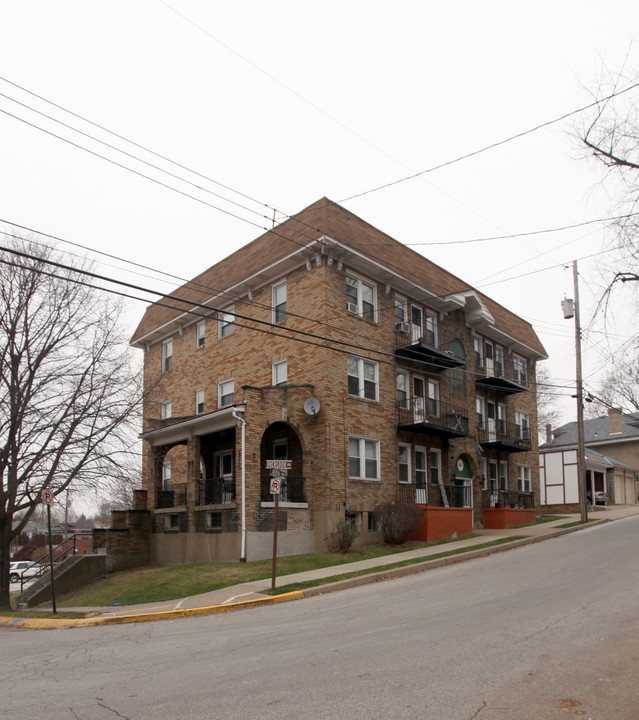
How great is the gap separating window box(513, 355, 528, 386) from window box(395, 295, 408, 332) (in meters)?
10.7

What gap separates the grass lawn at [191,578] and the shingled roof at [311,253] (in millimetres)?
7381

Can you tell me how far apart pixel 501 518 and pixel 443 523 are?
624cm

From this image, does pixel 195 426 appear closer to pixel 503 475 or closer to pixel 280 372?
pixel 280 372

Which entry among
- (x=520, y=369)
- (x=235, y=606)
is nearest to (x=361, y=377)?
(x=235, y=606)

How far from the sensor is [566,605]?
1013 cm

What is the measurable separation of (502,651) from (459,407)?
20566 millimetres

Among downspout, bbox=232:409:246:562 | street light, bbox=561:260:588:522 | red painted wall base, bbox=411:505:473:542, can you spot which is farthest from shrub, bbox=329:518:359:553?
street light, bbox=561:260:588:522

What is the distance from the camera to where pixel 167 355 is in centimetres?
3053

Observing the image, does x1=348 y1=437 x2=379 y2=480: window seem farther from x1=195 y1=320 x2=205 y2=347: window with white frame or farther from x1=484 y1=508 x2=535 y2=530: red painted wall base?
x1=195 y1=320 x2=205 y2=347: window with white frame

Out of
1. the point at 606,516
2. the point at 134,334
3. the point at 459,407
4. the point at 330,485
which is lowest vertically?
the point at 606,516

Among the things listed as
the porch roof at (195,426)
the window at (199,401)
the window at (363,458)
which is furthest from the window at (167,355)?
the window at (363,458)

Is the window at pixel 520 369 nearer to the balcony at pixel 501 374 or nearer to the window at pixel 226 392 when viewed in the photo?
the balcony at pixel 501 374

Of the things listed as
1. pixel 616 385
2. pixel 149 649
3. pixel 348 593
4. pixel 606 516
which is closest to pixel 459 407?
pixel 606 516

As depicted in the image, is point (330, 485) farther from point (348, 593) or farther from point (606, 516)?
point (606, 516)
